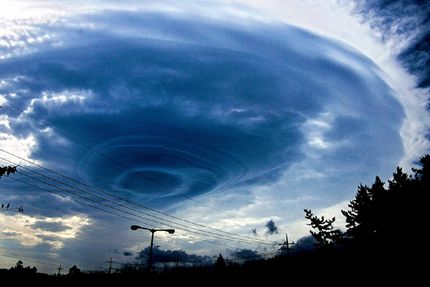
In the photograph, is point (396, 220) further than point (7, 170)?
Yes

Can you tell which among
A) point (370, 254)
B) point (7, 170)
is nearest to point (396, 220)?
point (370, 254)

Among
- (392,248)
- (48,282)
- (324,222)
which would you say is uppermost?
(324,222)

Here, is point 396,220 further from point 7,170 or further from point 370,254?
point 7,170

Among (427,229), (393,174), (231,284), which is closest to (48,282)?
(231,284)

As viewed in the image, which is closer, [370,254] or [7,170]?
[7,170]

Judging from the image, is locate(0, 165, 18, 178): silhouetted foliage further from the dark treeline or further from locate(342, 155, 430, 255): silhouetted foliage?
locate(342, 155, 430, 255): silhouetted foliage

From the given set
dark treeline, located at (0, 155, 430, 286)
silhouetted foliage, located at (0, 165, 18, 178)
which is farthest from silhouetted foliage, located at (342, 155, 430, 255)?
silhouetted foliage, located at (0, 165, 18, 178)

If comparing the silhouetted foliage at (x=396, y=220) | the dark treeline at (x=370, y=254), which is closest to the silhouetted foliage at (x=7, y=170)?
the dark treeline at (x=370, y=254)

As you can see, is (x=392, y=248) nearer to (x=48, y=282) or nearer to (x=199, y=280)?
(x=199, y=280)

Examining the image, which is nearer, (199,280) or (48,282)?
(199,280)

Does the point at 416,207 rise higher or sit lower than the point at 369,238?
higher

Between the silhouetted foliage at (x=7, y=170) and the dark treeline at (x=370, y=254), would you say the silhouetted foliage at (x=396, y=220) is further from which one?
the silhouetted foliage at (x=7, y=170)
